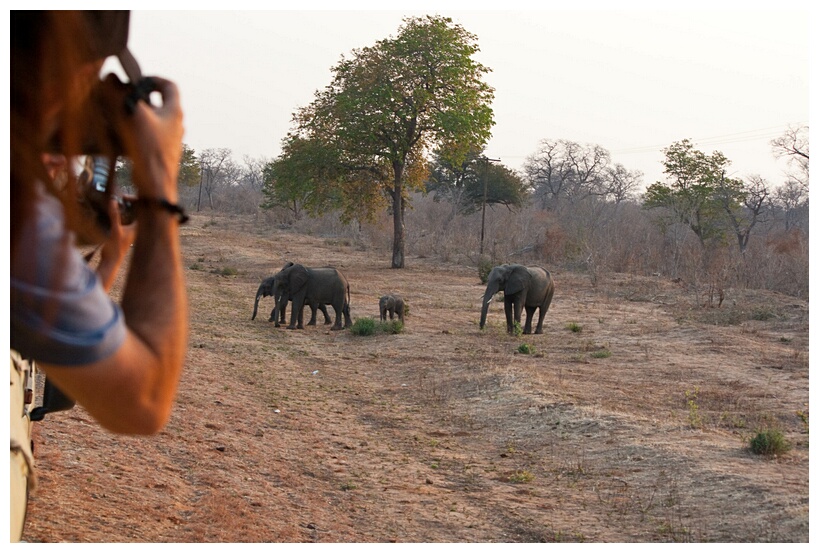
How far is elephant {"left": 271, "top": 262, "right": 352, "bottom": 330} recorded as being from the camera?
15883 mm

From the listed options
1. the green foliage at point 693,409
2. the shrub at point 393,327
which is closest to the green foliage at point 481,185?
the shrub at point 393,327

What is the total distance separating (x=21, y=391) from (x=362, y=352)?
32.6 ft

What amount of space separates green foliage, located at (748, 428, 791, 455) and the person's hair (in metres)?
6.77

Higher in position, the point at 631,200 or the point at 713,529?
the point at 631,200

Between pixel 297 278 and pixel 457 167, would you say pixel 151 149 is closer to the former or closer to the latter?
pixel 297 278

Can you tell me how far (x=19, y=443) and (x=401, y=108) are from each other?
2683 cm

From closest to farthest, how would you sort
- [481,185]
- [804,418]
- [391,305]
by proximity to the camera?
[804,418]
[391,305]
[481,185]

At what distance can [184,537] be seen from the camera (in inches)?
190

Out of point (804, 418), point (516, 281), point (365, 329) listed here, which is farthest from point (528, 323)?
point (804, 418)

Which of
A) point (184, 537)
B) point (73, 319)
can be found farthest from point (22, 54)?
point (184, 537)

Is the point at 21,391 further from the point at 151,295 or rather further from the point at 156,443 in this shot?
the point at 156,443

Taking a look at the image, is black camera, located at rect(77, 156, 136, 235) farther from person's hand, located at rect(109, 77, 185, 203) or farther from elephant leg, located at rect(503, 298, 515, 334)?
elephant leg, located at rect(503, 298, 515, 334)

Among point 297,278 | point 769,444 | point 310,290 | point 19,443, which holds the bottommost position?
point 769,444

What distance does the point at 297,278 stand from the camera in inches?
632
